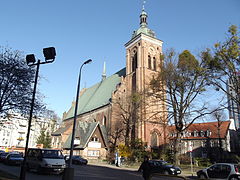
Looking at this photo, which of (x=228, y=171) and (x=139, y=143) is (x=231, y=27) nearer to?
(x=228, y=171)

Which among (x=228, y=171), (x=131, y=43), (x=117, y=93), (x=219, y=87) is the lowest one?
(x=228, y=171)

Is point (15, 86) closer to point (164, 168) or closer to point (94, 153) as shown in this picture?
point (164, 168)

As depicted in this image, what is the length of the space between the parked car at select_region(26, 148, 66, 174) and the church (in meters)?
19.9

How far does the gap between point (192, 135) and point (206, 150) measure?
21.2 feet

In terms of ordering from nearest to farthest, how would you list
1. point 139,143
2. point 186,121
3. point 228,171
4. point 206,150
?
point 228,171 → point 186,121 → point 139,143 → point 206,150

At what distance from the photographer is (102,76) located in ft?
214

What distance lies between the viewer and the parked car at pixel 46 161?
49.8ft

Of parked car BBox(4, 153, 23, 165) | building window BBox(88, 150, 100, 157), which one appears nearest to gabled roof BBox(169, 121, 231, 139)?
building window BBox(88, 150, 100, 157)

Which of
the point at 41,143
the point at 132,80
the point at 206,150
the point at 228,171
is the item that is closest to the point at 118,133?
the point at 132,80

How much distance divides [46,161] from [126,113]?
81.4 feet

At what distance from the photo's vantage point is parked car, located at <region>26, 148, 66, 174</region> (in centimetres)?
1516

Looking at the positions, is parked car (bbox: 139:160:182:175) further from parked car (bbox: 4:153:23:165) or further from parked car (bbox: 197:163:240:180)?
parked car (bbox: 4:153:23:165)

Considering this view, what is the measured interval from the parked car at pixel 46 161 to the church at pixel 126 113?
782 inches

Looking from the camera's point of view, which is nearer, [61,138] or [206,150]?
[206,150]
